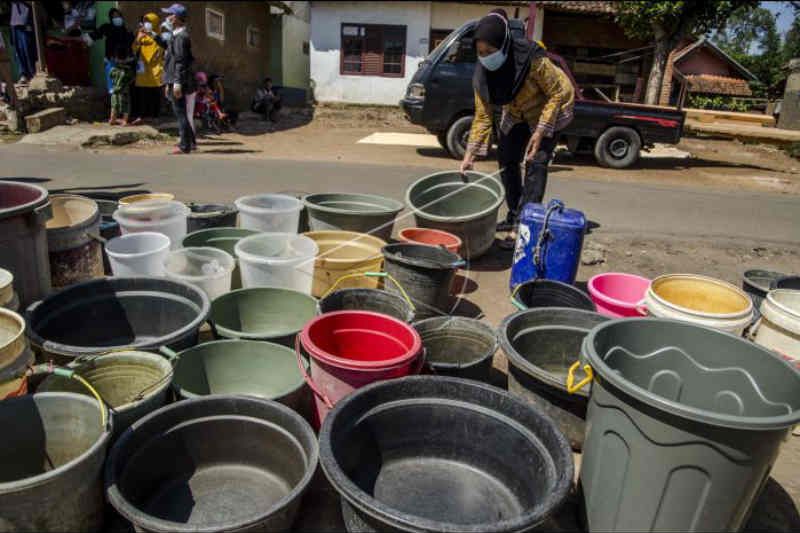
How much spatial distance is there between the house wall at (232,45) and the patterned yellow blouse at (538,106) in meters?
10.1

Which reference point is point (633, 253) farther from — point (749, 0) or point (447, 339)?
point (749, 0)

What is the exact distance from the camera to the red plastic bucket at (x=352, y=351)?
2.34 m

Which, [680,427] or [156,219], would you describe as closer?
[680,427]

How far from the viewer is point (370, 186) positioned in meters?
7.64

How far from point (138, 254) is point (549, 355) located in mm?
2480

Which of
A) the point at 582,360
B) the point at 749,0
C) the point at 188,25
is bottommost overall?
the point at 582,360

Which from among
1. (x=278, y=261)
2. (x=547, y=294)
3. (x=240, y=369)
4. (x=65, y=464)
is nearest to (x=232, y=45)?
(x=278, y=261)

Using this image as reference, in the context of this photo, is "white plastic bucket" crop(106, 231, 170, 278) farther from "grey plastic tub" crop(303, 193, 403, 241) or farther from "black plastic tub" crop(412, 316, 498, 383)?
"black plastic tub" crop(412, 316, 498, 383)

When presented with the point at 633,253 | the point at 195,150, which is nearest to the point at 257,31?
the point at 195,150

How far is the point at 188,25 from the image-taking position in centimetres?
1301

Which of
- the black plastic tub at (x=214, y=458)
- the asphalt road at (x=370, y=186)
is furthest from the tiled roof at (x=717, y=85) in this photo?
the black plastic tub at (x=214, y=458)

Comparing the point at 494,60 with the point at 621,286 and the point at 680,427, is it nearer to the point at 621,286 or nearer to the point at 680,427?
the point at 621,286

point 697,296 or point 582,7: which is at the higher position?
point 582,7

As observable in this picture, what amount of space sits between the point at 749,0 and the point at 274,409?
1653 cm
